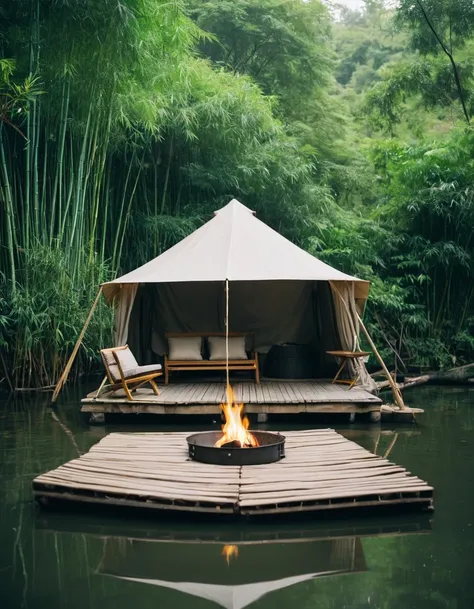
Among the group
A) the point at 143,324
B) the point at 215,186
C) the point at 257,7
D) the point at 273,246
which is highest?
the point at 257,7

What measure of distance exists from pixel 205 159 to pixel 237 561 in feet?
26.2

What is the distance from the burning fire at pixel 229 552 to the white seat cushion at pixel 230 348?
4729 millimetres

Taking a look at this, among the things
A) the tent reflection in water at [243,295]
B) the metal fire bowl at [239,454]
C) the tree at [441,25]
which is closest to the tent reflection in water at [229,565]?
the metal fire bowl at [239,454]

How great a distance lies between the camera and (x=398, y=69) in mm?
12617

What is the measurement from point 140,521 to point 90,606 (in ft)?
3.46

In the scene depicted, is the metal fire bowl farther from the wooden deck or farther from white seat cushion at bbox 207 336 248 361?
white seat cushion at bbox 207 336 248 361

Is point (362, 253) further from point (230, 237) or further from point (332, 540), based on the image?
point (332, 540)

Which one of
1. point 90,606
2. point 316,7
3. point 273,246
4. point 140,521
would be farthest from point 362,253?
point 90,606

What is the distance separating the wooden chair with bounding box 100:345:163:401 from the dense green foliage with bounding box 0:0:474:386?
1451 mm

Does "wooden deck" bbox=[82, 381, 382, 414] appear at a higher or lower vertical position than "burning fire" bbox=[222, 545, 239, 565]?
higher

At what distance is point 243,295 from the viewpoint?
9.10 meters

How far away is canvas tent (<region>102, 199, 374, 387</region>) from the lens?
7.10m

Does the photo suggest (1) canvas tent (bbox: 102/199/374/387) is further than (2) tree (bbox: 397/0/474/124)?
No

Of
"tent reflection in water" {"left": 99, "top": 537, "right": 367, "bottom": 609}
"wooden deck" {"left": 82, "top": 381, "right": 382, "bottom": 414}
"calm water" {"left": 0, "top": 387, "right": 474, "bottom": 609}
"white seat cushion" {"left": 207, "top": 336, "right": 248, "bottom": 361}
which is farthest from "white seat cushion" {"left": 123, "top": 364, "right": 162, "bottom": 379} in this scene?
"tent reflection in water" {"left": 99, "top": 537, "right": 367, "bottom": 609}
